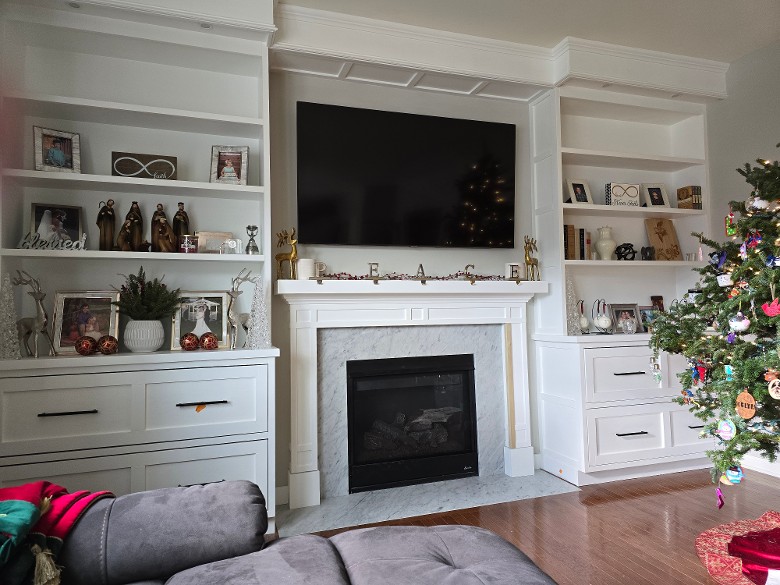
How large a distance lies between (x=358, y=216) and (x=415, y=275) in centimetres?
53

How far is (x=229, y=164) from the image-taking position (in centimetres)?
278

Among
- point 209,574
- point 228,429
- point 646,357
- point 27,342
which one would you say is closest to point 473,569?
point 209,574

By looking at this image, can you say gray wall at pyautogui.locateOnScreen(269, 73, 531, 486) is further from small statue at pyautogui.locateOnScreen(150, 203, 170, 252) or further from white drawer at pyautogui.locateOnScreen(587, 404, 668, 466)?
white drawer at pyautogui.locateOnScreen(587, 404, 668, 466)

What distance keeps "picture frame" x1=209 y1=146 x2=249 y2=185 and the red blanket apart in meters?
1.86

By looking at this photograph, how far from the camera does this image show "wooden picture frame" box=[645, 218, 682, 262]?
3.70m

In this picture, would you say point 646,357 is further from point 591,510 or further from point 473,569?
point 473,569

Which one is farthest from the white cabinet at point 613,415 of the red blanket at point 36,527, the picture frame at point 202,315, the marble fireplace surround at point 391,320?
the red blanket at point 36,527

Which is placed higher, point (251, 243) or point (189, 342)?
point (251, 243)

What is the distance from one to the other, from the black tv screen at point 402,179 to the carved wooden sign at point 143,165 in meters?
0.71

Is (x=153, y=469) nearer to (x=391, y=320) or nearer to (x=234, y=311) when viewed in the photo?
(x=234, y=311)

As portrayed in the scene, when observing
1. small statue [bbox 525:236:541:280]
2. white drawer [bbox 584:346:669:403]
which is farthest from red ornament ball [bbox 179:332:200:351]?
white drawer [bbox 584:346:669:403]

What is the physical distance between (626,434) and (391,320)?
5.46 ft

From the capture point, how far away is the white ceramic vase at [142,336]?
8.21ft

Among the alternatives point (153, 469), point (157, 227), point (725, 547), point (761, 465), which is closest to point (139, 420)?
point (153, 469)
